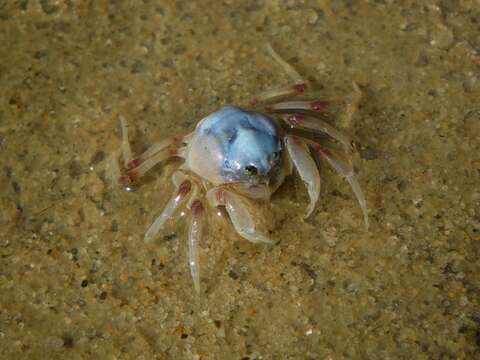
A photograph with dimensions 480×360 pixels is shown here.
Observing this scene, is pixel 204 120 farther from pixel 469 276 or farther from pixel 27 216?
pixel 469 276

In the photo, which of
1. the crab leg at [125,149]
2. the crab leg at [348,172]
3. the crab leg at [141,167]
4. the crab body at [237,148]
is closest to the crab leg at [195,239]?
the crab body at [237,148]

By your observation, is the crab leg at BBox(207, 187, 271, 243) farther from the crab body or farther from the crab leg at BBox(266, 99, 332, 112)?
the crab leg at BBox(266, 99, 332, 112)

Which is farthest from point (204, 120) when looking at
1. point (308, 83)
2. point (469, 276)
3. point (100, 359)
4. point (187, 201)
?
point (469, 276)

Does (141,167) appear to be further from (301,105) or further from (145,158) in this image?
(301,105)

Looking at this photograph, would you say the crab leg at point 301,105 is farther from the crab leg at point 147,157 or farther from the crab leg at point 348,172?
the crab leg at point 147,157

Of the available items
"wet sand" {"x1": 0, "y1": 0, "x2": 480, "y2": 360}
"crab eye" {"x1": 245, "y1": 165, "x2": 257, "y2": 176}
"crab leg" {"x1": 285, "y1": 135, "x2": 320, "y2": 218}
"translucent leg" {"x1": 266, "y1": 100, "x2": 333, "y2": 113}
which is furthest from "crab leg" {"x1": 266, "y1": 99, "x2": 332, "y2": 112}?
"crab eye" {"x1": 245, "y1": 165, "x2": 257, "y2": 176}

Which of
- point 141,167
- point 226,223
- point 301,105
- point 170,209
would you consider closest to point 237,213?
point 226,223
